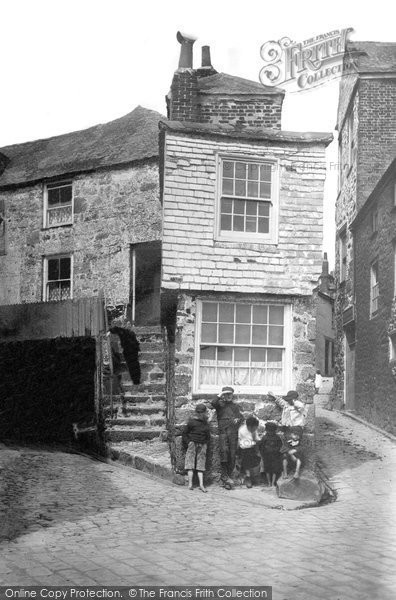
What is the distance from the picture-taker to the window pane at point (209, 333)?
13.2 m

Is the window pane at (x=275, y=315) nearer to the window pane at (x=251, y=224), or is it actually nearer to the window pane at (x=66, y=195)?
the window pane at (x=251, y=224)

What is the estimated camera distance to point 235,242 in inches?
527

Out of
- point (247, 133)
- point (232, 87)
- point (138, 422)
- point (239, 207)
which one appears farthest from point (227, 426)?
point (232, 87)

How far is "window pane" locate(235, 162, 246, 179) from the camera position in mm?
13562

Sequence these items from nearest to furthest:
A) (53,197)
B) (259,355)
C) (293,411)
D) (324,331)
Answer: (293,411)
(259,355)
(53,197)
(324,331)

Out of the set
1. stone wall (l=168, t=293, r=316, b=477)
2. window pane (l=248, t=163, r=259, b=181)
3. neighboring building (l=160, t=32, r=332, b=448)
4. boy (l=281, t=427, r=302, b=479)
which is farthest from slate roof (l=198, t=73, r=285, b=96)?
boy (l=281, t=427, r=302, b=479)

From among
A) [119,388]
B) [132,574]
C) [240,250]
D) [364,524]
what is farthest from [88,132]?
[132,574]

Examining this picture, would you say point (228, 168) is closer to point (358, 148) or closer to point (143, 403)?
point (143, 403)

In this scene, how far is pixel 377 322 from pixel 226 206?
7.10m

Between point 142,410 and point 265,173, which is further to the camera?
point 142,410

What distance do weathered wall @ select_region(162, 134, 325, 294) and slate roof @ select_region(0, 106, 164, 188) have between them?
1072 cm

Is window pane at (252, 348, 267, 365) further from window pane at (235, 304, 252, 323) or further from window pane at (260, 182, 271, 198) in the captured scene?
window pane at (260, 182, 271, 198)

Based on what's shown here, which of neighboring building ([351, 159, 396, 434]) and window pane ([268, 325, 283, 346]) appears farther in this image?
neighboring building ([351, 159, 396, 434])

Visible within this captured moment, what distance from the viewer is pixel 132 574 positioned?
669 cm
